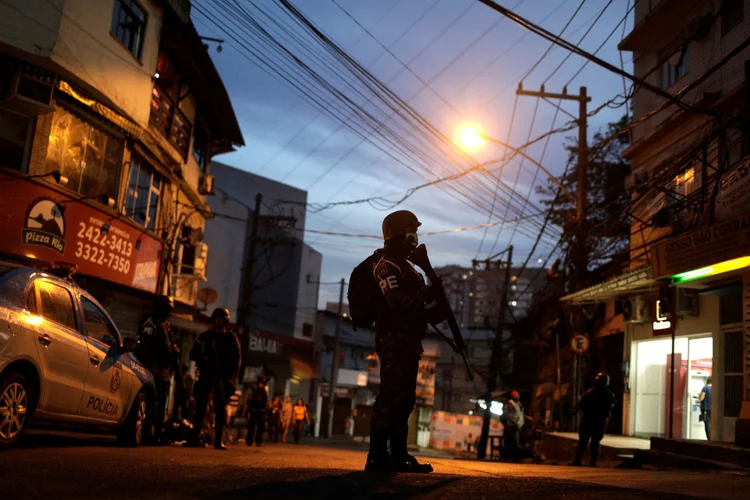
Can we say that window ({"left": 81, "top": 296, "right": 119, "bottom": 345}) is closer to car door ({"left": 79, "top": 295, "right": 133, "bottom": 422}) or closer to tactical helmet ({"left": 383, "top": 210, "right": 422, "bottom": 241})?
car door ({"left": 79, "top": 295, "right": 133, "bottom": 422})

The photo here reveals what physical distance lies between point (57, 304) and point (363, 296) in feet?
9.84

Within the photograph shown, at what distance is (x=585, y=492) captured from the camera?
4.35m

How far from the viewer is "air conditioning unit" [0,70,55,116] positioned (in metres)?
14.9

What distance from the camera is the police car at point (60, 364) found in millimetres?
6297

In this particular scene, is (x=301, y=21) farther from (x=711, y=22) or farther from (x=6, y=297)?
A: (x=711, y=22)

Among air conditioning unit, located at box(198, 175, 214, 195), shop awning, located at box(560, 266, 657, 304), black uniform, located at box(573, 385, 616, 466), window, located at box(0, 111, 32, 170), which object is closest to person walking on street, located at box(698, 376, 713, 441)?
shop awning, located at box(560, 266, 657, 304)

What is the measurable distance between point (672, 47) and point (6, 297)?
1822 centimetres

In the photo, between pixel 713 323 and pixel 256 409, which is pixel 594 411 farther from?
pixel 256 409

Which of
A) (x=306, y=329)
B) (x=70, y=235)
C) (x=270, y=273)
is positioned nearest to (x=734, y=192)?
(x=70, y=235)

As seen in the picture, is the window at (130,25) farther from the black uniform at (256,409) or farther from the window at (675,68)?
the window at (675,68)

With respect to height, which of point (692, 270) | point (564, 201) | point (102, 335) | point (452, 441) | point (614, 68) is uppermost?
point (564, 201)

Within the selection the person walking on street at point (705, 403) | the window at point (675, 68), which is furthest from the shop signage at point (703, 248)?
the window at point (675, 68)

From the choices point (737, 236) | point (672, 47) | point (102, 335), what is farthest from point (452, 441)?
point (102, 335)

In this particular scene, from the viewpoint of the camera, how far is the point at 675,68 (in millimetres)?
20016
